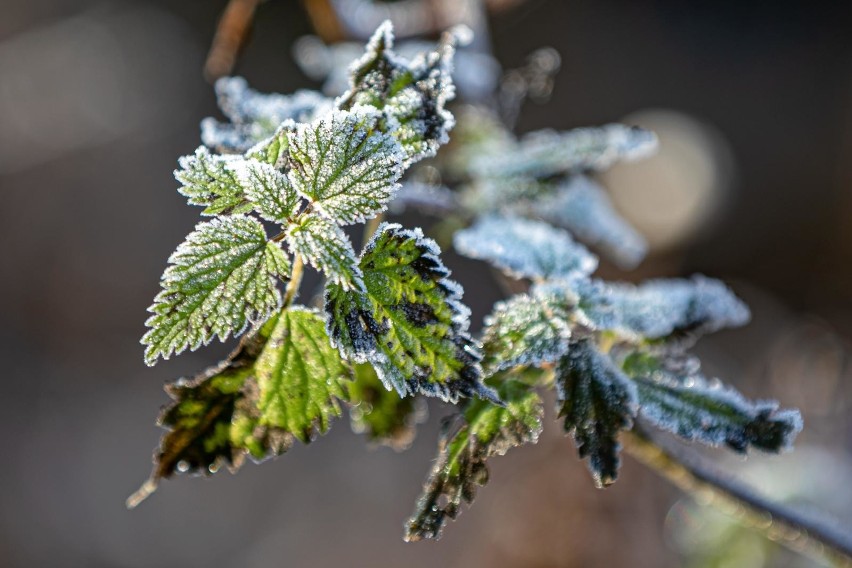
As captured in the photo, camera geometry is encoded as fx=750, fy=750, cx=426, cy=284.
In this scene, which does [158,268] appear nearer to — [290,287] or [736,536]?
[736,536]

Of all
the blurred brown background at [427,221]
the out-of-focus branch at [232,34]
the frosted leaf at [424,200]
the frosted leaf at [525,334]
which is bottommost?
the blurred brown background at [427,221]

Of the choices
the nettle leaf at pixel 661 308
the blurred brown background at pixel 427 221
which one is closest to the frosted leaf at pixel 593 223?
the nettle leaf at pixel 661 308

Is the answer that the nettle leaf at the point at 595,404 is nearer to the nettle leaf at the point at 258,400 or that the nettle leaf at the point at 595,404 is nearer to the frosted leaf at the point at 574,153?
the nettle leaf at the point at 258,400

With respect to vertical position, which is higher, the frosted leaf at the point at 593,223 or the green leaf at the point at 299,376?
the green leaf at the point at 299,376

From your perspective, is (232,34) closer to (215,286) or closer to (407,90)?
(407,90)

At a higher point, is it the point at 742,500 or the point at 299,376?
the point at 299,376

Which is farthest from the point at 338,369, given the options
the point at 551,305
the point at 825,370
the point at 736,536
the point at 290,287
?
the point at 825,370

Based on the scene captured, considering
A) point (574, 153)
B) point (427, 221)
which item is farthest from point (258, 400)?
point (427, 221)

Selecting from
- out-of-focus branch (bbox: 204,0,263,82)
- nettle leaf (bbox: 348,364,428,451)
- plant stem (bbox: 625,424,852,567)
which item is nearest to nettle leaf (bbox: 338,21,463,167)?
nettle leaf (bbox: 348,364,428,451)
